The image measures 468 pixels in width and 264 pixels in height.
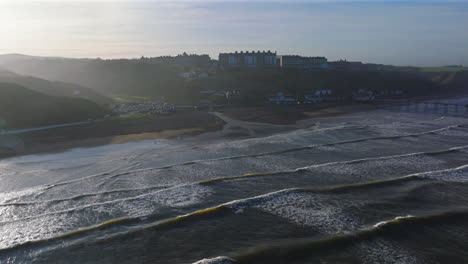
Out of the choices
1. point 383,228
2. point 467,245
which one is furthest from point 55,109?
point 467,245

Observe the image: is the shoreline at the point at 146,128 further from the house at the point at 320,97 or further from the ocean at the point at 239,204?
the house at the point at 320,97

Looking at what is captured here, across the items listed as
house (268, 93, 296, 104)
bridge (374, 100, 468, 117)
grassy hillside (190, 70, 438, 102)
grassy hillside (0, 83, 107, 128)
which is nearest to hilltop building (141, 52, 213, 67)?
grassy hillside (190, 70, 438, 102)

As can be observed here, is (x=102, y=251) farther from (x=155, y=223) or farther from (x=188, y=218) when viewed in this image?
(x=188, y=218)

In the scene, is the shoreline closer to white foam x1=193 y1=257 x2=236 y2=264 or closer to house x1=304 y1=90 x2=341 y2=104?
house x1=304 y1=90 x2=341 y2=104

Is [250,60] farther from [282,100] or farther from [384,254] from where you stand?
[384,254]

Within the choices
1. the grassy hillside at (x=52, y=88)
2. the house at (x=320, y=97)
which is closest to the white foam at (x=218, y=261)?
the house at (x=320, y=97)

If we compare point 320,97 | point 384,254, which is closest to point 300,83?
point 320,97
